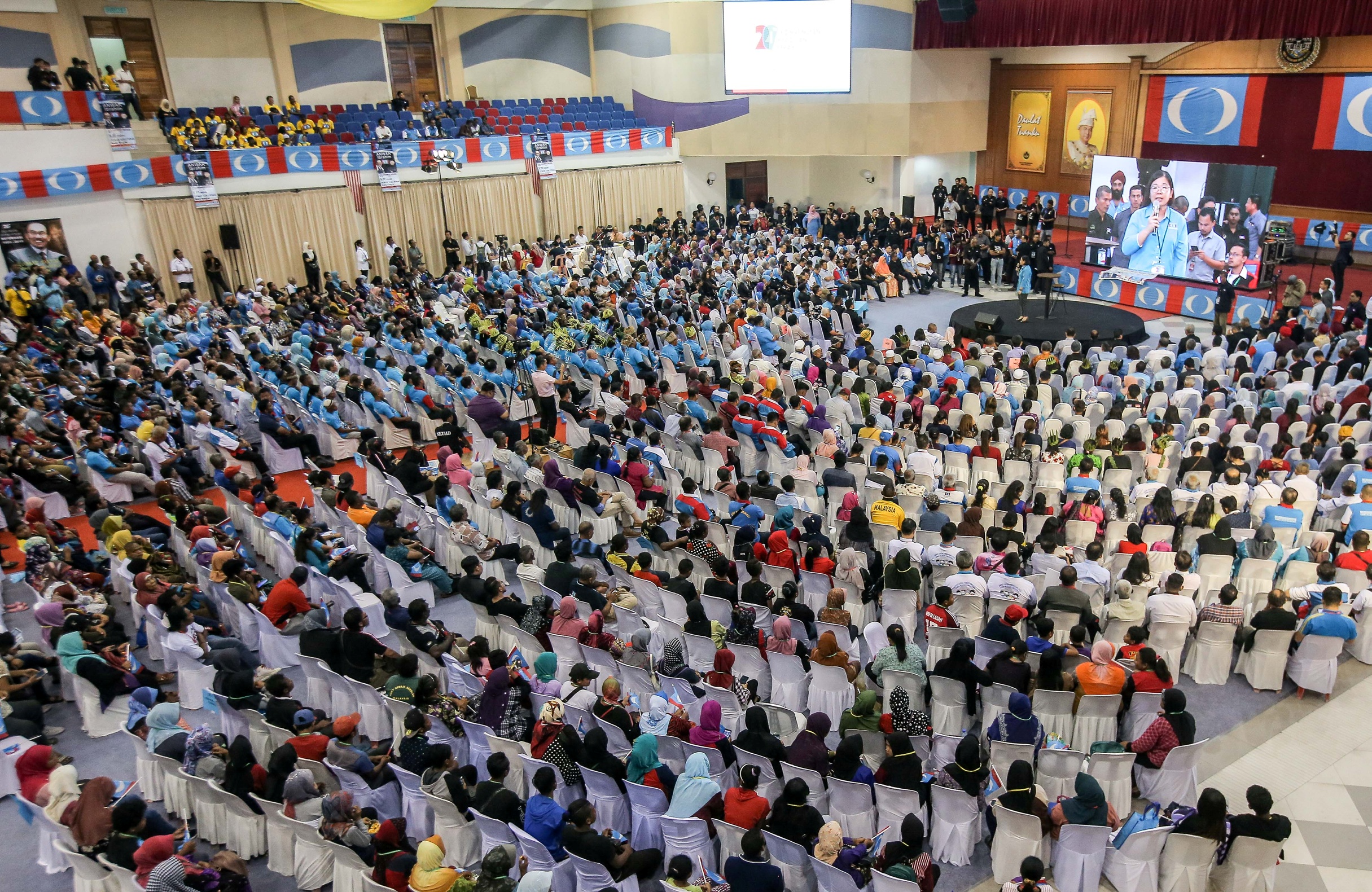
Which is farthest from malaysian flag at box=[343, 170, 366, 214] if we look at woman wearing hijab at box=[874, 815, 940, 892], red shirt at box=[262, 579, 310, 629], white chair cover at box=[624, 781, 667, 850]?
woman wearing hijab at box=[874, 815, 940, 892]

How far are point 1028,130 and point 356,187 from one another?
17.8m

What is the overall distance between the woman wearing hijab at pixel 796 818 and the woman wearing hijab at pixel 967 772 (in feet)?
2.89

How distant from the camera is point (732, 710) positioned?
6.48 meters

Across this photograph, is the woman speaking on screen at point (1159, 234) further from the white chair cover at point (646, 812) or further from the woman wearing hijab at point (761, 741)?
the white chair cover at point (646, 812)

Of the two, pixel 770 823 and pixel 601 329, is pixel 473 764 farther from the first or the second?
pixel 601 329

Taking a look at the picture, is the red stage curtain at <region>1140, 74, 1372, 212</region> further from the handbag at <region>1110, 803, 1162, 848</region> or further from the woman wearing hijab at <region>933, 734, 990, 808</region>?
the woman wearing hijab at <region>933, 734, 990, 808</region>

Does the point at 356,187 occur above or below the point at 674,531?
above

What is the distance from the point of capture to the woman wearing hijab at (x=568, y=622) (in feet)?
23.3

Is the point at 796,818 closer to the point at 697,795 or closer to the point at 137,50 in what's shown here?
the point at 697,795

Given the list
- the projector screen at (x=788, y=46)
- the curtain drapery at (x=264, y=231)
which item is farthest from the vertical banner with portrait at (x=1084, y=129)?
the curtain drapery at (x=264, y=231)

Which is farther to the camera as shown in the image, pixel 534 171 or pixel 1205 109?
pixel 534 171

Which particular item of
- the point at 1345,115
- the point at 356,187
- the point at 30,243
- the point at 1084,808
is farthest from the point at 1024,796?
the point at 356,187

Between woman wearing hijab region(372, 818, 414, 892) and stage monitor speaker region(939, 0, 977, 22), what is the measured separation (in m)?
21.6

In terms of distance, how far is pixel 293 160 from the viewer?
21438 mm
